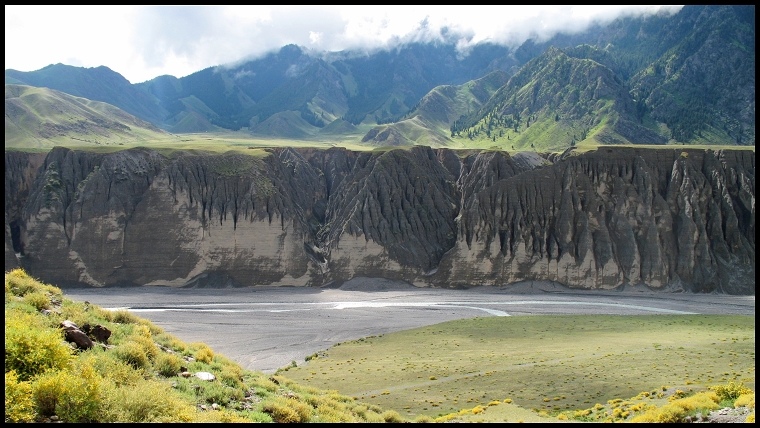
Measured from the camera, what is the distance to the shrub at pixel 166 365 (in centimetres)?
1755

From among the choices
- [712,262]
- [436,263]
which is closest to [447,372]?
[436,263]

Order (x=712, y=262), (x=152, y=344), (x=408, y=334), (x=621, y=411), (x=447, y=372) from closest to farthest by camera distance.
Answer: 1. (x=152, y=344)
2. (x=621, y=411)
3. (x=447, y=372)
4. (x=408, y=334)
5. (x=712, y=262)

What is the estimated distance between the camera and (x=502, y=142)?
556 ft

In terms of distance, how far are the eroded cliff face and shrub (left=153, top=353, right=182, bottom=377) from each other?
62898 mm

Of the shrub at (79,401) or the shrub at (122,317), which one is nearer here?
the shrub at (79,401)

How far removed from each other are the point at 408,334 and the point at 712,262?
153 ft

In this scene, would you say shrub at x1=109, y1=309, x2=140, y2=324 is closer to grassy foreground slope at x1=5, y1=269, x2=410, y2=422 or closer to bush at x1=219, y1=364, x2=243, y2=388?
grassy foreground slope at x1=5, y1=269, x2=410, y2=422

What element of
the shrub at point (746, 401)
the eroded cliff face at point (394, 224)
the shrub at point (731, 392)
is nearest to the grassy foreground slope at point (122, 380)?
the shrub at point (746, 401)

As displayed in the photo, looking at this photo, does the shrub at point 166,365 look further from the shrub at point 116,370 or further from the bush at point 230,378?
the bush at point 230,378

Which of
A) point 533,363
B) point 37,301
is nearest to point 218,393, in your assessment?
point 37,301

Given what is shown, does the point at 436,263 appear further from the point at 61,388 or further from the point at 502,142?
the point at 502,142

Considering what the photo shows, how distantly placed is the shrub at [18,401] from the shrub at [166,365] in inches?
186

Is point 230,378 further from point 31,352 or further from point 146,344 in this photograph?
point 31,352

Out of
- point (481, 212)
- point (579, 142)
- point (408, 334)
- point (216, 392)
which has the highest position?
point (579, 142)
